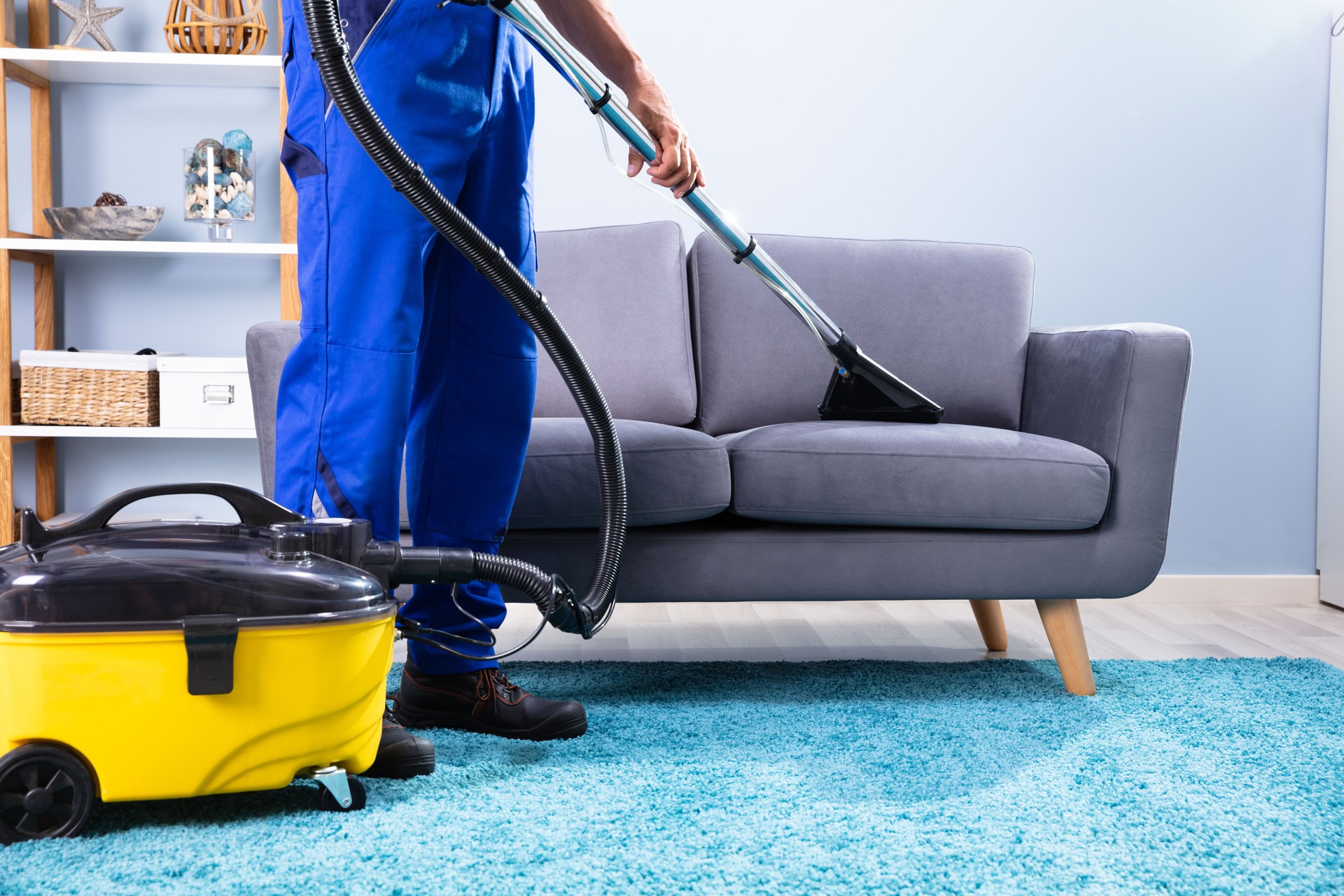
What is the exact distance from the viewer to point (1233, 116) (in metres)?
2.55

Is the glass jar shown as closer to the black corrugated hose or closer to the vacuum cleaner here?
the black corrugated hose

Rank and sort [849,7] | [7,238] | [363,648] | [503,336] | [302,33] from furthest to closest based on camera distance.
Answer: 1. [849,7]
2. [7,238]
3. [503,336]
4. [302,33]
5. [363,648]

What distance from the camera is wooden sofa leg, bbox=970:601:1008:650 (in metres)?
1.88

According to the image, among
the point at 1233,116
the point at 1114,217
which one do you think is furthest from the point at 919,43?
the point at 1233,116

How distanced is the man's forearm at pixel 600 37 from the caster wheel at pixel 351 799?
2.77 feet

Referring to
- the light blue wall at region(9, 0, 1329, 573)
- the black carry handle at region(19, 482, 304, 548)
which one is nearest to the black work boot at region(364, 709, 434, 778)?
the black carry handle at region(19, 482, 304, 548)

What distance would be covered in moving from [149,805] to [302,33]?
2.61ft

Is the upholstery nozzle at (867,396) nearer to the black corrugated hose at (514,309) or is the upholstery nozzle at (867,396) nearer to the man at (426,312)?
the man at (426,312)

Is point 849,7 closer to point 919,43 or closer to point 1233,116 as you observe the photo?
point 919,43

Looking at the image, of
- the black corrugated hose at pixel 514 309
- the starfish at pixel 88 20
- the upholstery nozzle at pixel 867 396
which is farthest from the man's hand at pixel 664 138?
the starfish at pixel 88 20

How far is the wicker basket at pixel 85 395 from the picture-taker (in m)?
2.19

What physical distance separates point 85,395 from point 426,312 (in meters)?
1.35

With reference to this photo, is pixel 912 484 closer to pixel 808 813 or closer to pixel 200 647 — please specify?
pixel 808 813

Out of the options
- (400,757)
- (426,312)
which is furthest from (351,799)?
(426,312)
